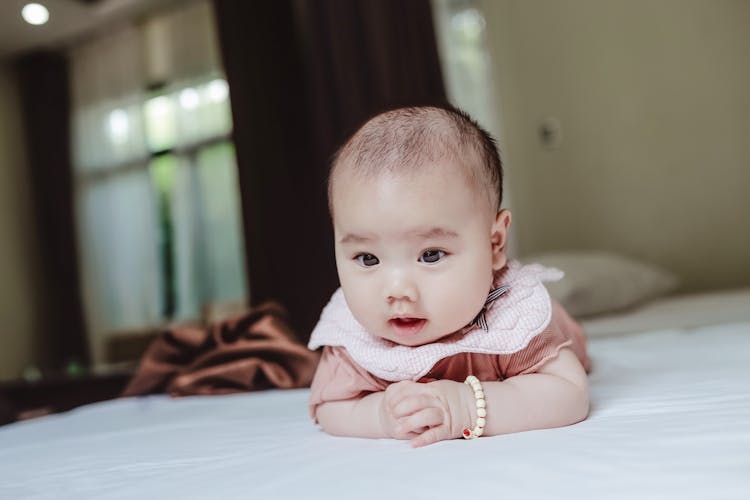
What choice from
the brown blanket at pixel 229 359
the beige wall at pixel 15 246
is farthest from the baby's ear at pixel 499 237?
the beige wall at pixel 15 246

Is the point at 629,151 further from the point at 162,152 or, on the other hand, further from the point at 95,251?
the point at 95,251

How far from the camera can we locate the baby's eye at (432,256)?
79 centimetres

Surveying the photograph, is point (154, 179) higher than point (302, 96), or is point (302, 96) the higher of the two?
point (302, 96)

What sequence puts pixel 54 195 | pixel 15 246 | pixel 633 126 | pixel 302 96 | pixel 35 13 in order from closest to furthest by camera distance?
1. pixel 633 126
2. pixel 302 96
3. pixel 35 13
4. pixel 15 246
5. pixel 54 195

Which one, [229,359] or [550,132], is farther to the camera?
[550,132]

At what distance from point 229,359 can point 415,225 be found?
3.02ft

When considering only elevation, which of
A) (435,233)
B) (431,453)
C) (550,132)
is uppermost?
(550,132)

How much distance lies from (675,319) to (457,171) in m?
1.29

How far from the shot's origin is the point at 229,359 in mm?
1538

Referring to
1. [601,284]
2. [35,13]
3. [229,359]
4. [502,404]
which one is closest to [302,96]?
[35,13]

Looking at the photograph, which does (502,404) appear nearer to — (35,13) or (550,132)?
(550,132)

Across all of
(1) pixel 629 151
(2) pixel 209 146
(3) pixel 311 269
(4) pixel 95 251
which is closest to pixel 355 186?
(3) pixel 311 269

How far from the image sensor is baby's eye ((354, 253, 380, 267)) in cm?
82

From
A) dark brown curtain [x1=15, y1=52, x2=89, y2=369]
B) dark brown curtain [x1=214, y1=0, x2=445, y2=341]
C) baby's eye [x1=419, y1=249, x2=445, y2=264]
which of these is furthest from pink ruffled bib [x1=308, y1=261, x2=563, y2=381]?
dark brown curtain [x1=15, y1=52, x2=89, y2=369]
